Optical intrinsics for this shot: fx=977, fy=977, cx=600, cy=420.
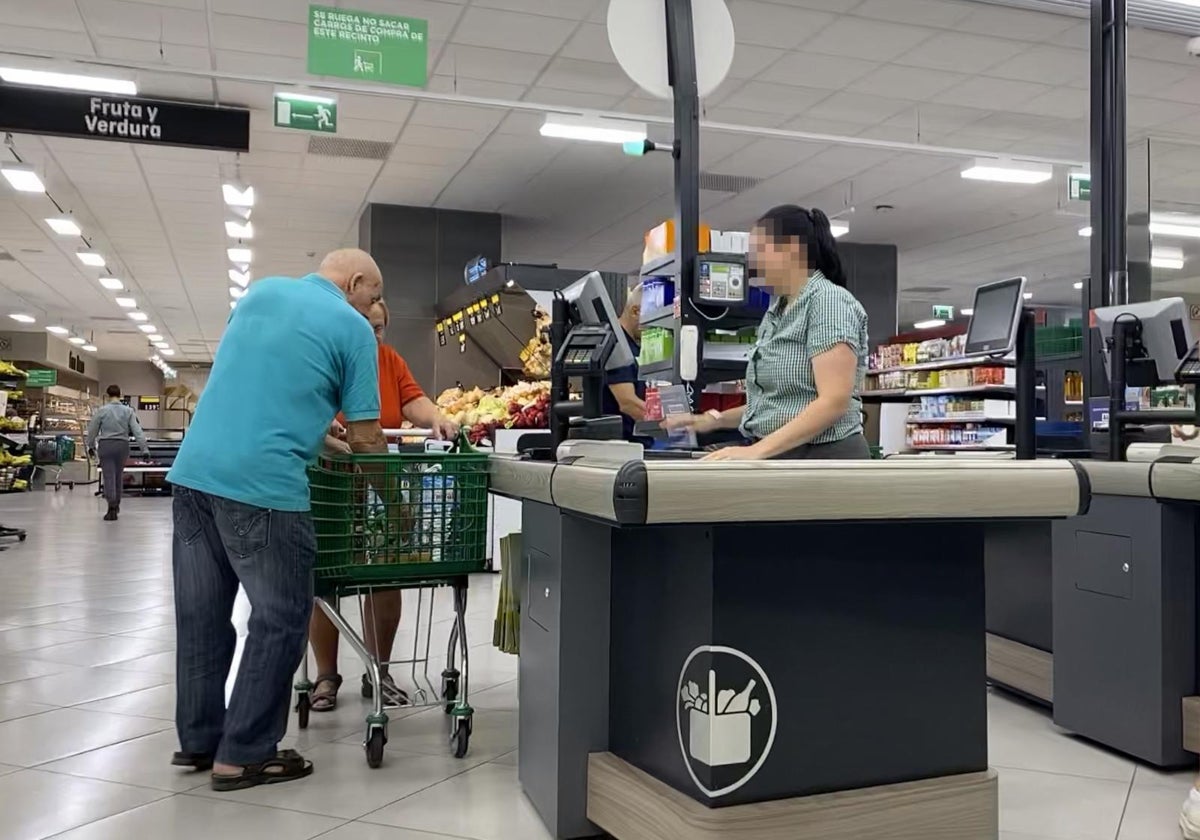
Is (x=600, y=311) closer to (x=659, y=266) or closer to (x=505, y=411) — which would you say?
(x=659, y=266)

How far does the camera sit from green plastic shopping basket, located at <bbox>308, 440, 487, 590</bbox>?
2.82 meters

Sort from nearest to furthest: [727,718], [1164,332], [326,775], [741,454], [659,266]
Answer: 1. [727,718]
2. [741,454]
3. [326,775]
4. [1164,332]
5. [659,266]

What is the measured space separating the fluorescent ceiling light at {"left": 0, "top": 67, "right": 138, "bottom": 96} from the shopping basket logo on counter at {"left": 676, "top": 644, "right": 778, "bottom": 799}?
23.5 ft

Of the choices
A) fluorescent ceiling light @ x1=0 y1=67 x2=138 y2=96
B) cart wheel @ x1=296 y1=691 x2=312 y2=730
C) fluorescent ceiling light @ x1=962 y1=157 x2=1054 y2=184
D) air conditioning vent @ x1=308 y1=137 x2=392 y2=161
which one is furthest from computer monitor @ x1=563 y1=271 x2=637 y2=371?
fluorescent ceiling light @ x1=962 y1=157 x2=1054 y2=184

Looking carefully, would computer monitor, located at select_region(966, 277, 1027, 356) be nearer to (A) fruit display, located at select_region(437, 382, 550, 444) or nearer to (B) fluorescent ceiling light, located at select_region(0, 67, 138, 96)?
(A) fruit display, located at select_region(437, 382, 550, 444)

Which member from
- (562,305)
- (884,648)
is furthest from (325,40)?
(884,648)

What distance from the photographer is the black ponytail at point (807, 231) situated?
2.47 m

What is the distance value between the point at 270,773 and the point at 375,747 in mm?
297

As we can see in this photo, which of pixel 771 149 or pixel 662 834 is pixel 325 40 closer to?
pixel 771 149

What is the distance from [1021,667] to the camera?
364 cm

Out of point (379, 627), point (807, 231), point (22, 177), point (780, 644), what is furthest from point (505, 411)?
point (22, 177)

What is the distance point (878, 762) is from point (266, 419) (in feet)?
5.86

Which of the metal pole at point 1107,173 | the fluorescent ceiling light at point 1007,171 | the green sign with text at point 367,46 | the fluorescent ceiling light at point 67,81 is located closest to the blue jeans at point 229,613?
the metal pole at point 1107,173

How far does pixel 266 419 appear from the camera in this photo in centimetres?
269
